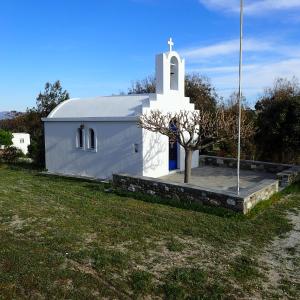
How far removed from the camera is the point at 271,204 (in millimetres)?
11695

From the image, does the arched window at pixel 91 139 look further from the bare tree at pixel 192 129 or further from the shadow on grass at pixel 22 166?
the shadow on grass at pixel 22 166

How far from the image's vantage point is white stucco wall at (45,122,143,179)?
15.7 meters

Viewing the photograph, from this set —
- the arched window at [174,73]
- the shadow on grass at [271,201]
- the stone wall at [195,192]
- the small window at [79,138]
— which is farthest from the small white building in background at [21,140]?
the shadow on grass at [271,201]

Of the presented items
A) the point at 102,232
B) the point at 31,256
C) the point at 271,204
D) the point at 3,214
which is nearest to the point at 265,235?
the point at 271,204

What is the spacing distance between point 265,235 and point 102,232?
3.98 metres

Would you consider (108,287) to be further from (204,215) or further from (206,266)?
(204,215)

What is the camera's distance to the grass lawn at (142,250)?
598cm

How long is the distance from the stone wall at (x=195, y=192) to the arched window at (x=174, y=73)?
5.86m

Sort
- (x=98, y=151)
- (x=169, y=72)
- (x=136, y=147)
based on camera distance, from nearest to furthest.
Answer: (x=136, y=147)
(x=169, y=72)
(x=98, y=151)

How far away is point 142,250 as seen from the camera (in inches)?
301

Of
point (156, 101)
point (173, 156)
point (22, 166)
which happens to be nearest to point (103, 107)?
point (156, 101)

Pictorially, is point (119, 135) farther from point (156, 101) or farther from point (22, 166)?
point (22, 166)

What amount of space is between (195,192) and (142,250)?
4174 mm

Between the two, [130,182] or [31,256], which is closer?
[31,256]
